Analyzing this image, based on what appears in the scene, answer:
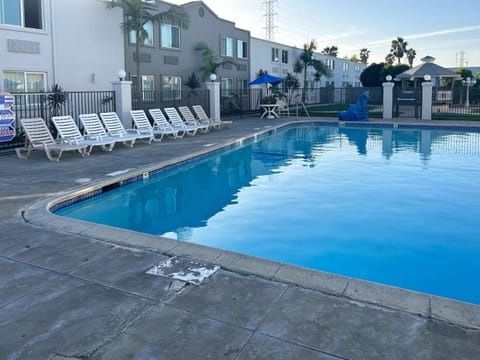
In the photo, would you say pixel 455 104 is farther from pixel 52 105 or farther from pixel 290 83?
pixel 52 105

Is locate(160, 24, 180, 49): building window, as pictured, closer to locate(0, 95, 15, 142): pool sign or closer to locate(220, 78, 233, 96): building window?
locate(220, 78, 233, 96): building window

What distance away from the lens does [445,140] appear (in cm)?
1548

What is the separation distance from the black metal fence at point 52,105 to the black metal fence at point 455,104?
15579 millimetres

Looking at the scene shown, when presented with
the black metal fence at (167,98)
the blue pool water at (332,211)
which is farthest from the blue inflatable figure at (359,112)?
the blue pool water at (332,211)

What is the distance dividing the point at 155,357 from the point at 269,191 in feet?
19.7

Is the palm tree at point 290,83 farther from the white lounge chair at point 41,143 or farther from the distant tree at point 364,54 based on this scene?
the distant tree at point 364,54

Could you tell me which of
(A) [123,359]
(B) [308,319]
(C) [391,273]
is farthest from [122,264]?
(C) [391,273]

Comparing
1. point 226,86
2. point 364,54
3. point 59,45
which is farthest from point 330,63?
point 364,54

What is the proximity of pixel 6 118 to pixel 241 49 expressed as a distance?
18.2 metres

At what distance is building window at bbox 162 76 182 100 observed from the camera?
20.4 metres

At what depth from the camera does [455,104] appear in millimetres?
28906

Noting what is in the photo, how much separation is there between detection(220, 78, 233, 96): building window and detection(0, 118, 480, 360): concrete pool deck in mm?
20813

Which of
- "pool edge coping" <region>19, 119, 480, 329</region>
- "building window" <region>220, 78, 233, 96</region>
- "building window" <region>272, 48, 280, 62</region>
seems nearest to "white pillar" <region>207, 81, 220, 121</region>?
"building window" <region>220, 78, 233, 96</region>

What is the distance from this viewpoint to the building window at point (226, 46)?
25.0m
